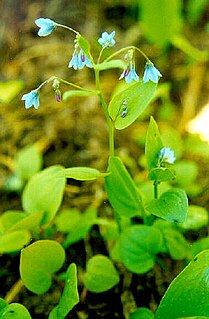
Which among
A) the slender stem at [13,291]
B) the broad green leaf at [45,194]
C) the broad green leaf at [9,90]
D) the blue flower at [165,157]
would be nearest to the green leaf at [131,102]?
the blue flower at [165,157]

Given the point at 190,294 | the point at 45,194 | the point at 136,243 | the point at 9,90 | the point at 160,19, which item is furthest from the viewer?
the point at 160,19

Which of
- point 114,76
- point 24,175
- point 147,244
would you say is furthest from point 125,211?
point 114,76

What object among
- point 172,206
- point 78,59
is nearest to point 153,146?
point 172,206

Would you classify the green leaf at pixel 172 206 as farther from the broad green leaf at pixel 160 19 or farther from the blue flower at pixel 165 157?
the broad green leaf at pixel 160 19

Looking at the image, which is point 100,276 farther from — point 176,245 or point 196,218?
point 196,218

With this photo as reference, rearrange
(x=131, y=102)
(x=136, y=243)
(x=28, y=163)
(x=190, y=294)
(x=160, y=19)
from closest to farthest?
(x=190, y=294), (x=131, y=102), (x=136, y=243), (x=28, y=163), (x=160, y=19)
